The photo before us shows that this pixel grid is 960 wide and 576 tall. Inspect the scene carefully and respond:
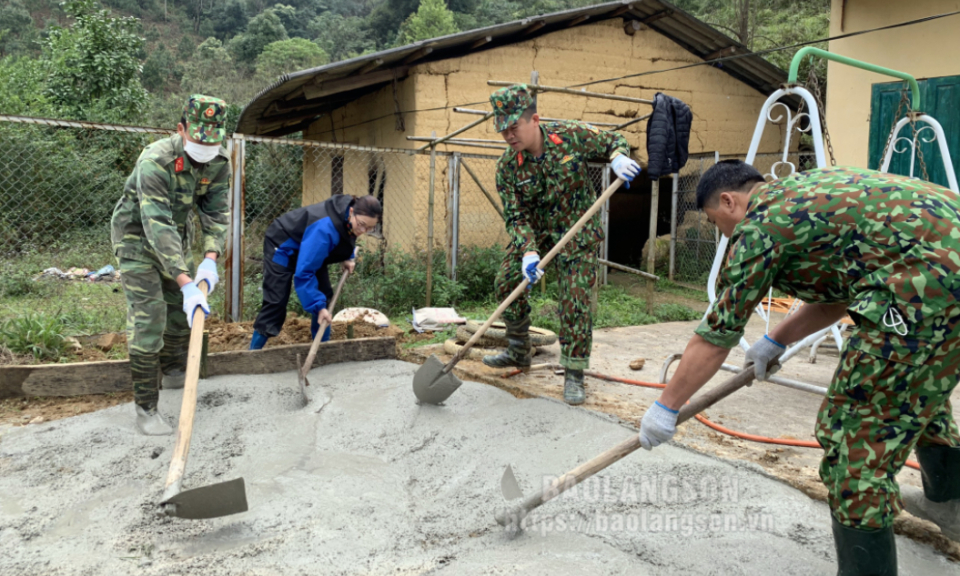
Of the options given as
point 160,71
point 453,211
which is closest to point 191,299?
point 453,211

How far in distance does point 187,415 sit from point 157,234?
1.01m

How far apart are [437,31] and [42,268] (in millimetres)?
25126

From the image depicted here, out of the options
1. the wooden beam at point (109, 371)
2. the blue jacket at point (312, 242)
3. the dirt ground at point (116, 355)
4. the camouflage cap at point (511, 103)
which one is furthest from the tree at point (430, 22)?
the camouflage cap at point (511, 103)

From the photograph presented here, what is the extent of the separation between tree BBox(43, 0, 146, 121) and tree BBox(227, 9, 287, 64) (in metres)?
25.2

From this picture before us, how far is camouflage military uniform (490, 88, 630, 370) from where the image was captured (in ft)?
12.6

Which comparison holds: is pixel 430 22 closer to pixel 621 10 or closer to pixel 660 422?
pixel 621 10

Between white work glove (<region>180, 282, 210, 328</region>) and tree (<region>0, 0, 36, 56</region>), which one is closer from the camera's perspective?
white work glove (<region>180, 282, 210, 328</region>)

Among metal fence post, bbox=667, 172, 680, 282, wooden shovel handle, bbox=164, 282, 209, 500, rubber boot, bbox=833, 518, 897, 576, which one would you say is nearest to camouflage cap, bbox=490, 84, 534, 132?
wooden shovel handle, bbox=164, 282, 209, 500

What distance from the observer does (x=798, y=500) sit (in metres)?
2.46

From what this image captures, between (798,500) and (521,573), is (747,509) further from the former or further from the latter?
(521,573)

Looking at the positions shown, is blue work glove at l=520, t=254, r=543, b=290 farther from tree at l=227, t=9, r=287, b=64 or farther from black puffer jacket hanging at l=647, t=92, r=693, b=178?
tree at l=227, t=9, r=287, b=64

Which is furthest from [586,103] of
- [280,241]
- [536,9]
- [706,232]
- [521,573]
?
[536,9]

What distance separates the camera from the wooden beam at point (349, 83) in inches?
303

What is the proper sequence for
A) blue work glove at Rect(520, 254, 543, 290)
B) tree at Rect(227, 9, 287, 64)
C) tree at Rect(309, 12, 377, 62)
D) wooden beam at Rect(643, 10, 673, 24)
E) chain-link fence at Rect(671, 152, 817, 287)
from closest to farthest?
1. blue work glove at Rect(520, 254, 543, 290)
2. wooden beam at Rect(643, 10, 673, 24)
3. chain-link fence at Rect(671, 152, 817, 287)
4. tree at Rect(309, 12, 377, 62)
5. tree at Rect(227, 9, 287, 64)
